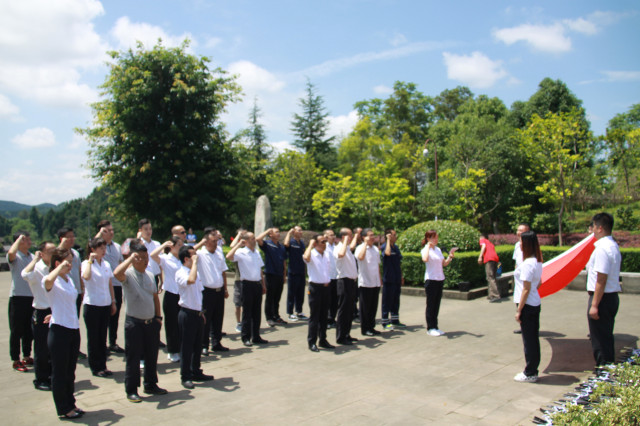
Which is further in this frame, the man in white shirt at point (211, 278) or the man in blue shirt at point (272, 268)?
the man in blue shirt at point (272, 268)

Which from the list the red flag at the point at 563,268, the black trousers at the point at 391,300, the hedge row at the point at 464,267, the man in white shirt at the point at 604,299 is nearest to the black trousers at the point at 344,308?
the black trousers at the point at 391,300

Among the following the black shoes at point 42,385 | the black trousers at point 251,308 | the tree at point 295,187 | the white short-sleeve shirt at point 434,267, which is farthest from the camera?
the tree at point 295,187

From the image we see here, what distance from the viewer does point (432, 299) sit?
8.70m

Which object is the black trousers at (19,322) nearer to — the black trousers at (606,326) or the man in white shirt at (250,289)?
the man in white shirt at (250,289)

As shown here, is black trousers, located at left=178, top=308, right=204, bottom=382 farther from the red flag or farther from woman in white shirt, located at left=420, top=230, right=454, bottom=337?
the red flag

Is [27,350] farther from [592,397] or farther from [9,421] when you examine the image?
[592,397]

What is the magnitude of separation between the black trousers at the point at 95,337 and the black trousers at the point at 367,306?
4.50 metres

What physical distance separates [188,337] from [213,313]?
1504 mm

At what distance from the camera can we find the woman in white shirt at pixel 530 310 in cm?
592

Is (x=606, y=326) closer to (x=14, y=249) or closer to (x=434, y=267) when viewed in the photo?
(x=434, y=267)

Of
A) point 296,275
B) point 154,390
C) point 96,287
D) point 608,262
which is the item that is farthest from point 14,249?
point 608,262

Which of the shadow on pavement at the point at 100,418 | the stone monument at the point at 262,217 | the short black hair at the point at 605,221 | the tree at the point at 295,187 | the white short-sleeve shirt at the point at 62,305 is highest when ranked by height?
the tree at the point at 295,187

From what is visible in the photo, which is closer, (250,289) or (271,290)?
(250,289)

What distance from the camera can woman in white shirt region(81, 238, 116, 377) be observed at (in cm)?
669
